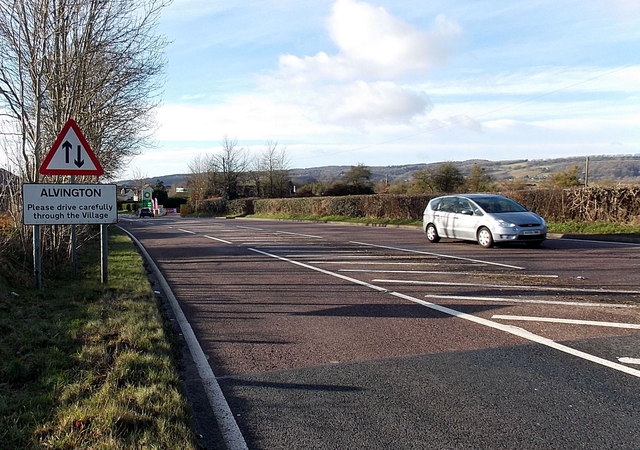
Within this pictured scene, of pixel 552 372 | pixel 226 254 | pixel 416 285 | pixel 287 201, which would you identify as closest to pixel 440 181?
pixel 287 201

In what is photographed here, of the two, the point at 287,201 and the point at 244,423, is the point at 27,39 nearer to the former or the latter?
the point at 244,423

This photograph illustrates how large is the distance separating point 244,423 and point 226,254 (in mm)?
12332

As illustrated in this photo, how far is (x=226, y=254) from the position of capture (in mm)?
16219

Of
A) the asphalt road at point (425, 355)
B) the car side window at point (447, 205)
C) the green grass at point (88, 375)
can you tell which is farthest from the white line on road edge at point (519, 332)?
the car side window at point (447, 205)

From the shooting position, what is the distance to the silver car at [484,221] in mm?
14898

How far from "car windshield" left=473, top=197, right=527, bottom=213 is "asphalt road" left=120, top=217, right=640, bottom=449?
4.52 m

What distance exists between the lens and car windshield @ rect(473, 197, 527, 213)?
52.6 feet

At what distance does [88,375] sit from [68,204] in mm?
5491

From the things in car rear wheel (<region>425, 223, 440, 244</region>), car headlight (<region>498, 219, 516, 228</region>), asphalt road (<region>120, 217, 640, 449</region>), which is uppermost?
car headlight (<region>498, 219, 516, 228</region>)

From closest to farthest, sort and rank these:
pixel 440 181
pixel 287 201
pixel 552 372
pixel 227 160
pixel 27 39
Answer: pixel 552 372 → pixel 27 39 → pixel 440 181 → pixel 287 201 → pixel 227 160

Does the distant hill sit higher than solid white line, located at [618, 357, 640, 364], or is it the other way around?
the distant hill

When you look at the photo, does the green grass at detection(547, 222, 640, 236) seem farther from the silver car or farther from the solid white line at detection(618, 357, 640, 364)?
the solid white line at detection(618, 357, 640, 364)

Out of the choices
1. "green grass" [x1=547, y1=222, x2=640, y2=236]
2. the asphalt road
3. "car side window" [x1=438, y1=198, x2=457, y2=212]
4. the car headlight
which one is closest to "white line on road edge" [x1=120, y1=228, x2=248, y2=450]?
the asphalt road

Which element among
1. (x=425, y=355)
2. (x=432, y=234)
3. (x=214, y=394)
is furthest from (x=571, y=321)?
(x=432, y=234)
